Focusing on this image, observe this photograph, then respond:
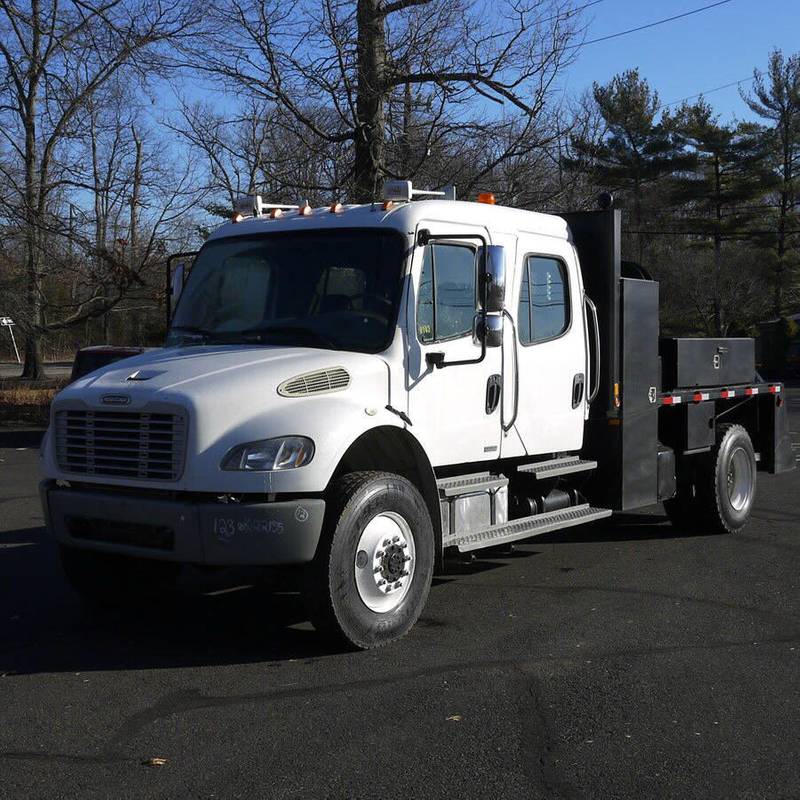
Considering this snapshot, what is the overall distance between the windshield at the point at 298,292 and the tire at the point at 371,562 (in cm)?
95

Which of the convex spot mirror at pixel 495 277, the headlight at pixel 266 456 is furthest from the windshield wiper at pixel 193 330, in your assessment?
the convex spot mirror at pixel 495 277

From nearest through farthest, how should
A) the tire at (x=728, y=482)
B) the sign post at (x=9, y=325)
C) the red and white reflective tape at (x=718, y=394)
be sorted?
the red and white reflective tape at (x=718, y=394)
the tire at (x=728, y=482)
the sign post at (x=9, y=325)

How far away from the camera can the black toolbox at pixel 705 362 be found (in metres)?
9.62

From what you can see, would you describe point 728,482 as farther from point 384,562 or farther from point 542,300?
point 384,562

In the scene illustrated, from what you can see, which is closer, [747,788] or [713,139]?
[747,788]

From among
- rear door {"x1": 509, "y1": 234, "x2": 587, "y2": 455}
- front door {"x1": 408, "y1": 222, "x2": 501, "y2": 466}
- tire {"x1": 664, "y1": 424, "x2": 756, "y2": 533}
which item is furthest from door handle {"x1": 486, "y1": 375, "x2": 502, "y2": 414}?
tire {"x1": 664, "y1": 424, "x2": 756, "y2": 533}

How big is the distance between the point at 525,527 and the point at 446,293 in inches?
69.0

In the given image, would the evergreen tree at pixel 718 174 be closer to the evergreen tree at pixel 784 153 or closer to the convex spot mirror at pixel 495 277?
the evergreen tree at pixel 784 153

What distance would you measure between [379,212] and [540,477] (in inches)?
86.0

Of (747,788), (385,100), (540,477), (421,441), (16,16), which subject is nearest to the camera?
(747,788)

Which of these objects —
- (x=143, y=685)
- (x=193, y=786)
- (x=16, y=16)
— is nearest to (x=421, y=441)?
(x=143, y=685)

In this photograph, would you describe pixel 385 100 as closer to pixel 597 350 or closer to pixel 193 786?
pixel 597 350

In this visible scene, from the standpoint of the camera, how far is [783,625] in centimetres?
695

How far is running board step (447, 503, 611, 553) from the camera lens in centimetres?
715
